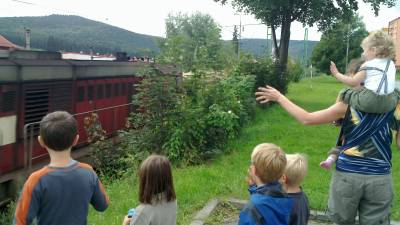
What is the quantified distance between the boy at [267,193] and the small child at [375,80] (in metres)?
0.69

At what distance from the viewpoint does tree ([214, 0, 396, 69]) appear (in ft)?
74.0

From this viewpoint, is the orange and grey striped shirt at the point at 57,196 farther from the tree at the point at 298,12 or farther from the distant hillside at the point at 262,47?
the tree at the point at 298,12

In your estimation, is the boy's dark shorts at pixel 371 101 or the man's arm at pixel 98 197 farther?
the boy's dark shorts at pixel 371 101

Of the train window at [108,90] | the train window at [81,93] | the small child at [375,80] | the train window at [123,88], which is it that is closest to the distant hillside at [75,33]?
the train window at [123,88]

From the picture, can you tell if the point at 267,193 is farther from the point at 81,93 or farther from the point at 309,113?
the point at 81,93

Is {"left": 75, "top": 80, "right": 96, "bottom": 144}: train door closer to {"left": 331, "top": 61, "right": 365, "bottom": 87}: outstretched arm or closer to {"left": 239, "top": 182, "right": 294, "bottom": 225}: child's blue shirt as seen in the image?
{"left": 331, "top": 61, "right": 365, "bottom": 87}: outstretched arm

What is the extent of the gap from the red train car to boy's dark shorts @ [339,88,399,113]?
5281mm

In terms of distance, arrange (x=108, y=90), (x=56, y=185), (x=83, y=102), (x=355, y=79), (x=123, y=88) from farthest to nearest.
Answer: (x=123, y=88) < (x=108, y=90) < (x=83, y=102) < (x=355, y=79) < (x=56, y=185)

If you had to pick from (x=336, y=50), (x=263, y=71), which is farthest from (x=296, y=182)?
(x=336, y=50)

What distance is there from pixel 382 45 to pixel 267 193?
127cm

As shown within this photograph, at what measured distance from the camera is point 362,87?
333 cm

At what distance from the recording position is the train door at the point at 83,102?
10.3 metres

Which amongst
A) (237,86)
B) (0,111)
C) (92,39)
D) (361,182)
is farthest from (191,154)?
(92,39)

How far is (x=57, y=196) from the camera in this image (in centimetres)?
280
